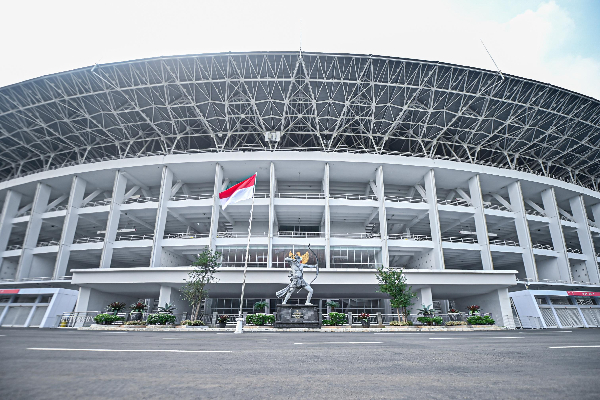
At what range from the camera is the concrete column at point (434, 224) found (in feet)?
115

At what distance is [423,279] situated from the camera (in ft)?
103

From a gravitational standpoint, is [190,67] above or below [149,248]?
above

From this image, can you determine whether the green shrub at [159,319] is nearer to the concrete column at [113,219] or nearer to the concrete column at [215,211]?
the concrete column at [215,211]

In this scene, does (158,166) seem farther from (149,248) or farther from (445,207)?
(445,207)

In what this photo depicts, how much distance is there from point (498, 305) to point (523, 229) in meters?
11.5

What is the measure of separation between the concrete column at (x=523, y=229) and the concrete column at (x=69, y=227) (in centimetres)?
5234

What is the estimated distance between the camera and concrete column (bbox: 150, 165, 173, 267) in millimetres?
34944

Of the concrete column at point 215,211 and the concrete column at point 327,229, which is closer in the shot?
the concrete column at point 327,229

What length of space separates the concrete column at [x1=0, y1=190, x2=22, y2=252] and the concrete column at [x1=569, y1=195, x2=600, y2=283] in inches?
2936

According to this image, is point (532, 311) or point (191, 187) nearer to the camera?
point (532, 311)

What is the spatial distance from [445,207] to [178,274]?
97.7 ft

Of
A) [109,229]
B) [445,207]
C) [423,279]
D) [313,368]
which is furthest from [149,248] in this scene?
[313,368]

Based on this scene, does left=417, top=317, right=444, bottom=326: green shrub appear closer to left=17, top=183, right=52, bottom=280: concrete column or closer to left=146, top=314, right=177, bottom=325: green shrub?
left=146, top=314, right=177, bottom=325: green shrub

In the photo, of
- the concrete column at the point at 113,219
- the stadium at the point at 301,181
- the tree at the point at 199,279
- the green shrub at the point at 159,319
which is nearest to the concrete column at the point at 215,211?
the stadium at the point at 301,181
